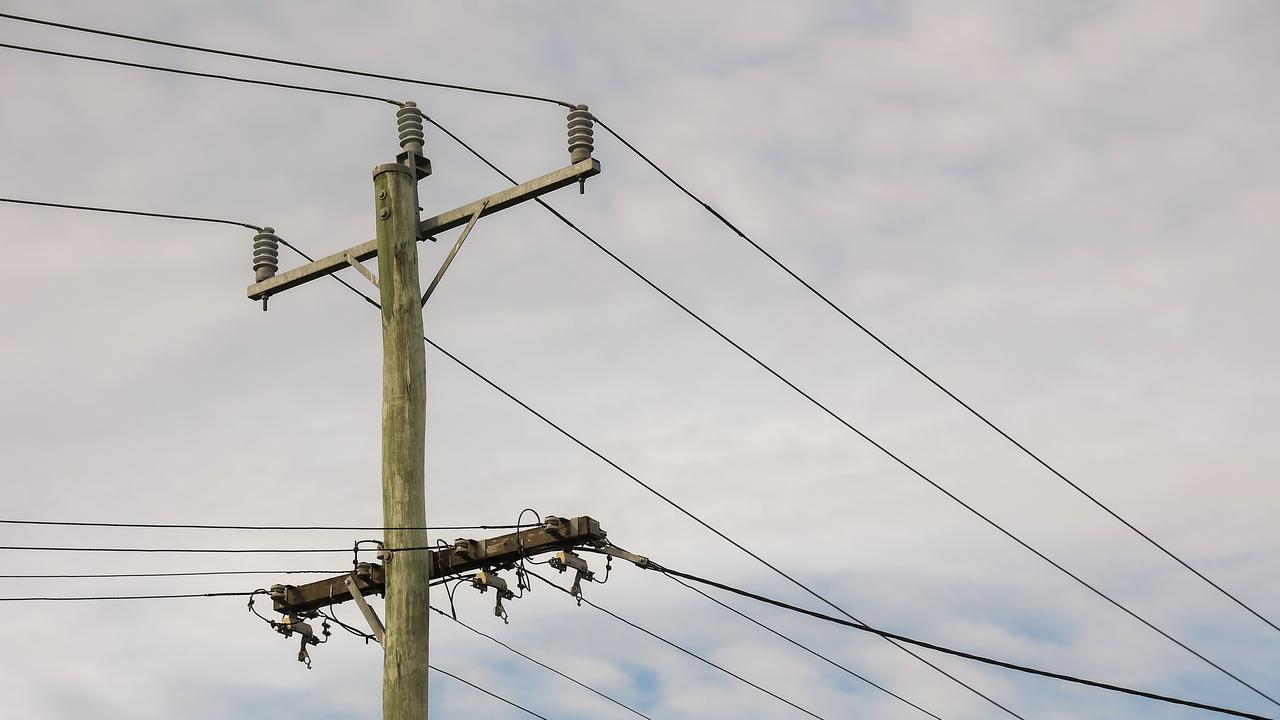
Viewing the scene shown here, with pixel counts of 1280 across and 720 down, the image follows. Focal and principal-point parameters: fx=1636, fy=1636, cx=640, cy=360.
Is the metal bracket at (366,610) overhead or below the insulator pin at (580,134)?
below

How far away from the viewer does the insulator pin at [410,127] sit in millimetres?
14492

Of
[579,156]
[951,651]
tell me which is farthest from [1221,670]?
[579,156]

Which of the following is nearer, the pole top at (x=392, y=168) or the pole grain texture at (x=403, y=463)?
the pole grain texture at (x=403, y=463)

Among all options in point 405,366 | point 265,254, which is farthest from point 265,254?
point 405,366

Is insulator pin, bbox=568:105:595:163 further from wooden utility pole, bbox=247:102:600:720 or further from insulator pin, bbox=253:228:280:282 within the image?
insulator pin, bbox=253:228:280:282

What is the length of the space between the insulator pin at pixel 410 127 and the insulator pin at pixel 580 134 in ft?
4.60

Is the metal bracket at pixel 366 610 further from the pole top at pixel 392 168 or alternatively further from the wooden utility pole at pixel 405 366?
the pole top at pixel 392 168

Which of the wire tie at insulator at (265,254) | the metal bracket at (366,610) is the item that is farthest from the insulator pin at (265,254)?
the metal bracket at (366,610)

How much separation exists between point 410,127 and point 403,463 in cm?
323

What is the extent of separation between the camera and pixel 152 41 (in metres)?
13.9

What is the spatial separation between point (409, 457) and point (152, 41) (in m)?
4.22

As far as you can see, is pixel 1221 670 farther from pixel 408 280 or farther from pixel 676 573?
pixel 408 280

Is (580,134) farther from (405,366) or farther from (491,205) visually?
(405,366)

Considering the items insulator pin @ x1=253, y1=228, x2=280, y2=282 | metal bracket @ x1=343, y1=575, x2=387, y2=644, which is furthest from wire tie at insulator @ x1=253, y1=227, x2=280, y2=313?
metal bracket @ x1=343, y1=575, x2=387, y2=644
